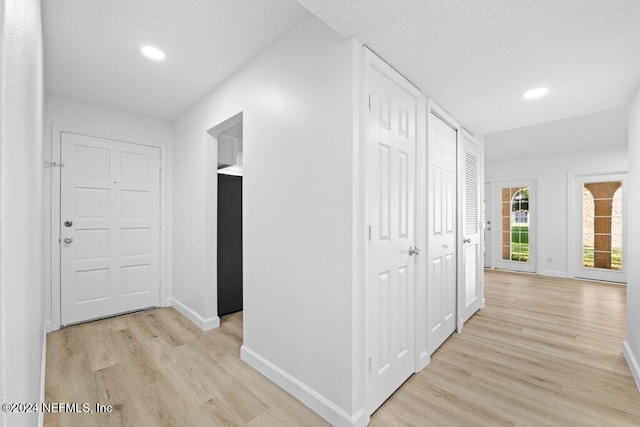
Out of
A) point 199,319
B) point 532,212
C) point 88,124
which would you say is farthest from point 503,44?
point 532,212

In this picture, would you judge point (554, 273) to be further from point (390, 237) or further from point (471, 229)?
point (390, 237)

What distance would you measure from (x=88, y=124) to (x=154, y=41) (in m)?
1.82

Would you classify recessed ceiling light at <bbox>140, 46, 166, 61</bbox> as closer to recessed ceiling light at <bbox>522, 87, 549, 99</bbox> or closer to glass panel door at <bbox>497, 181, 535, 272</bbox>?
recessed ceiling light at <bbox>522, 87, 549, 99</bbox>

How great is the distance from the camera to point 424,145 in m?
2.28

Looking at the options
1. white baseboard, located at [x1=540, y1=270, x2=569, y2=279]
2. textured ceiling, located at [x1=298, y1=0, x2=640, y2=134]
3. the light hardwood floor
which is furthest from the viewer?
white baseboard, located at [x1=540, y1=270, x2=569, y2=279]

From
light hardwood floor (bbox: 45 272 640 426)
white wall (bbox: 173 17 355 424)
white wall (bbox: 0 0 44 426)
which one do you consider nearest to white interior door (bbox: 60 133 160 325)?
light hardwood floor (bbox: 45 272 640 426)

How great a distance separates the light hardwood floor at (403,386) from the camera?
5.60 ft

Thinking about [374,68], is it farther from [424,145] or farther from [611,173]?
[611,173]

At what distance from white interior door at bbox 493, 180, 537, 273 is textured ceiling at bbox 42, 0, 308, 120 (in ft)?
20.5

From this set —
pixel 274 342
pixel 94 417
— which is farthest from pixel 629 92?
pixel 94 417

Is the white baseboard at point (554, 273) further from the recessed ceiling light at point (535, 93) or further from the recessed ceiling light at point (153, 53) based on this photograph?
the recessed ceiling light at point (153, 53)

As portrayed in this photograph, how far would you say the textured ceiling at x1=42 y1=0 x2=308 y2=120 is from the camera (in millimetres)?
1782

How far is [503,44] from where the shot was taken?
5.38ft

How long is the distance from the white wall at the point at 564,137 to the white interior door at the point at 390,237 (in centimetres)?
303
